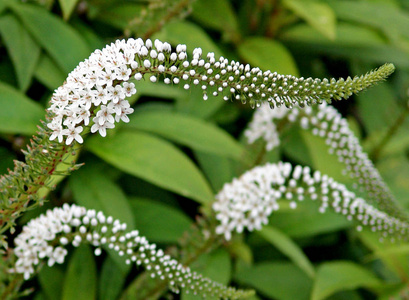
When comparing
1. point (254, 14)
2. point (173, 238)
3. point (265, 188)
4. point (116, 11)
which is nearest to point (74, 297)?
point (173, 238)

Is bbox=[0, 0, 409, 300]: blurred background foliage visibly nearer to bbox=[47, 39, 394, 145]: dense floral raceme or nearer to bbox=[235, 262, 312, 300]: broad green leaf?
bbox=[235, 262, 312, 300]: broad green leaf

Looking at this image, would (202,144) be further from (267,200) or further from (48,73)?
(48,73)

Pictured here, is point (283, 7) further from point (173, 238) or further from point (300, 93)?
point (300, 93)

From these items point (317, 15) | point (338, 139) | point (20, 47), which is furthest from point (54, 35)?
point (338, 139)

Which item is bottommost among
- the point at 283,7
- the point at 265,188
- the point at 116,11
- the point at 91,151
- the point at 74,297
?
the point at 74,297

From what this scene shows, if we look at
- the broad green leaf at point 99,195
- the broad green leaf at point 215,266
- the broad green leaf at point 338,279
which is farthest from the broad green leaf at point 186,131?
the broad green leaf at point 338,279

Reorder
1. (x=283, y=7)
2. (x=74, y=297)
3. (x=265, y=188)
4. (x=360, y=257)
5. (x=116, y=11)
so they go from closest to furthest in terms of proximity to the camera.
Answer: (x=74, y=297), (x=265, y=188), (x=116, y=11), (x=360, y=257), (x=283, y=7)

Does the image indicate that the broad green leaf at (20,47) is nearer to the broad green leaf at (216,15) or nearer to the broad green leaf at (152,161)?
the broad green leaf at (152,161)
